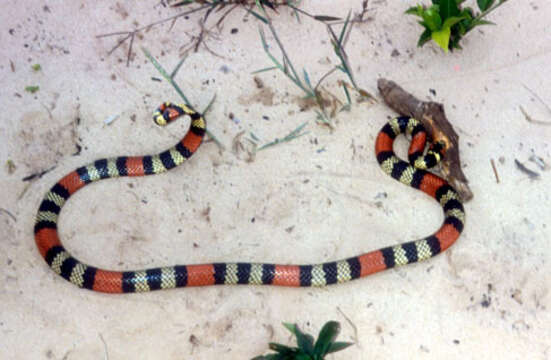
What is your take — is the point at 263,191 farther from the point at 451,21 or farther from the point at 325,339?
the point at 451,21

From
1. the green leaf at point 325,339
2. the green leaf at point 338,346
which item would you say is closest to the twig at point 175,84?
the green leaf at point 325,339

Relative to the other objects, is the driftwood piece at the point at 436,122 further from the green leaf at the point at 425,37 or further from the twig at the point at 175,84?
the twig at the point at 175,84

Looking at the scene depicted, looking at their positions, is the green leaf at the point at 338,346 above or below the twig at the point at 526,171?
above

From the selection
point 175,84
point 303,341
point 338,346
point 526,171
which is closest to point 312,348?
point 303,341

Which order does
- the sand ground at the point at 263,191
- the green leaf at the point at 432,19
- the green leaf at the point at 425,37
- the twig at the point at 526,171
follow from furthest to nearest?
the green leaf at the point at 425,37 < the green leaf at the point at 432,19 < the twig at the point at 526,171 < the sand ground at the point at 263,191

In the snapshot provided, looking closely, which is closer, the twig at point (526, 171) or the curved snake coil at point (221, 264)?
the curved snake coil at point (221, 264)

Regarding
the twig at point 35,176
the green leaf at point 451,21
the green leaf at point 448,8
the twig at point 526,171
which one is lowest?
the twig at point 526,171

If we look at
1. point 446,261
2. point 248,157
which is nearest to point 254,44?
point 248,157

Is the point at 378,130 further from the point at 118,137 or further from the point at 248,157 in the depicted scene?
the point at 118,137
